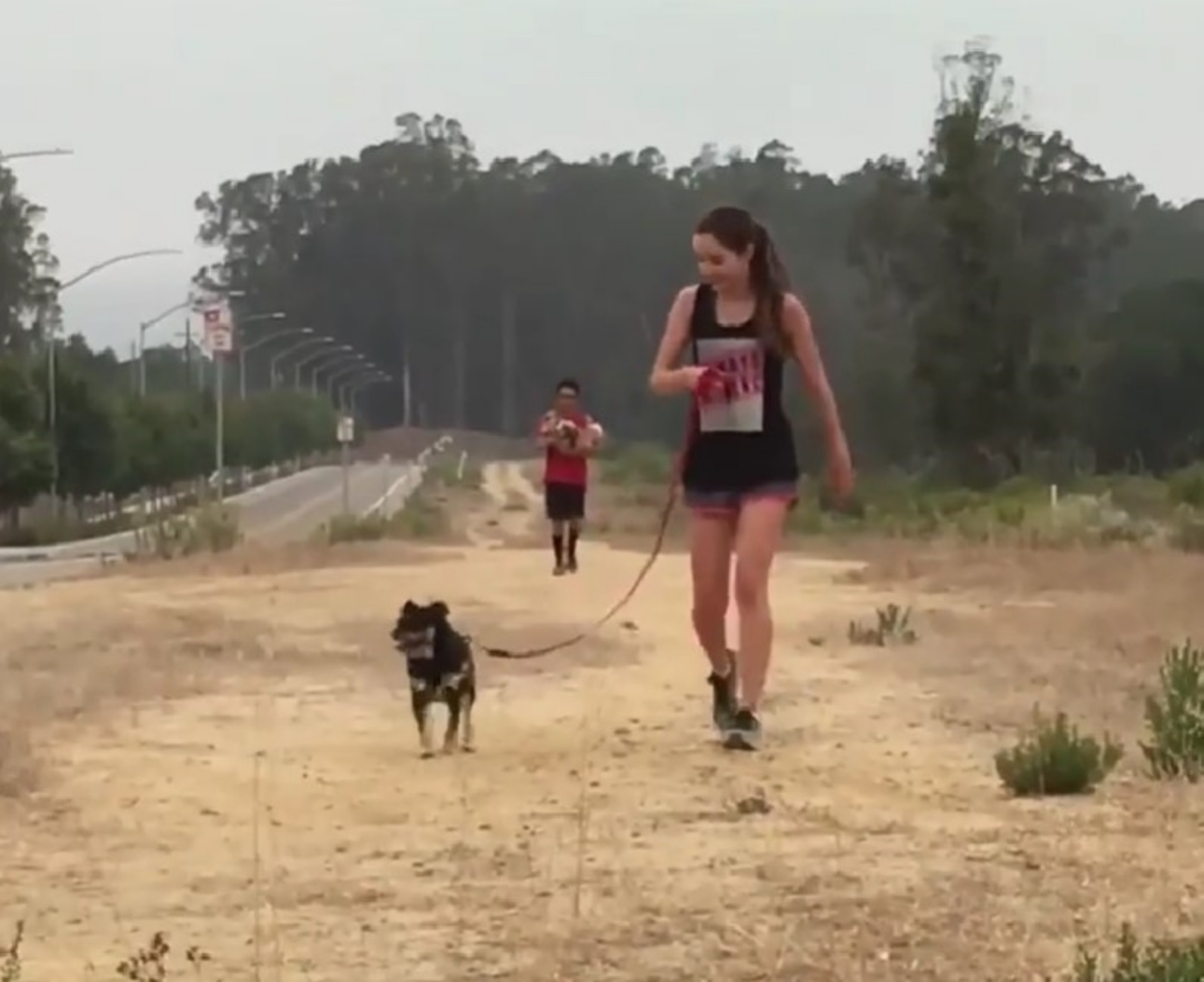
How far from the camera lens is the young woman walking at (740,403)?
7594mm

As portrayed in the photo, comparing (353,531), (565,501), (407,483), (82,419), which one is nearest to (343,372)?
(407,483)

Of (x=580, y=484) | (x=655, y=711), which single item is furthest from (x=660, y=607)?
(x=655, y=711)

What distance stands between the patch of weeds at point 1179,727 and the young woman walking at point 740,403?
122 cm

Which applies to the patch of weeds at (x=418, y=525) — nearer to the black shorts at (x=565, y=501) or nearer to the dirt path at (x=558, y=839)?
the black shorts at (x=565, y=501)

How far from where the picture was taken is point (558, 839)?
571cm

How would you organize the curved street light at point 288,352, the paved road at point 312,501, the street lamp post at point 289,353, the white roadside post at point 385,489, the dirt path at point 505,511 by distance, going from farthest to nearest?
the curved street light at point 288,352, the street lamp post at point 289,353, the paved road at point 312,501, the white roadside post at point 385,489, the dirt path at point 505,511

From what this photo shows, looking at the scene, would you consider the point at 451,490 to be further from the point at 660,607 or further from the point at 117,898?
the point at 117,898

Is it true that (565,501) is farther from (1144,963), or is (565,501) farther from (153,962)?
(1144,963)

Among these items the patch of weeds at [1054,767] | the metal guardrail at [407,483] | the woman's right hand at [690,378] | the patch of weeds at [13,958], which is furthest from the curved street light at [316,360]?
the patch of weeds at [13,958]

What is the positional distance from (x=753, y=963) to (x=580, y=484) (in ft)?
42.5

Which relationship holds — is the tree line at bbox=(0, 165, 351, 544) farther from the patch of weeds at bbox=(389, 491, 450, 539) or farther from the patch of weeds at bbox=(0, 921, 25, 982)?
the patch of weeds at bbox=(0, 921, 25, 982)

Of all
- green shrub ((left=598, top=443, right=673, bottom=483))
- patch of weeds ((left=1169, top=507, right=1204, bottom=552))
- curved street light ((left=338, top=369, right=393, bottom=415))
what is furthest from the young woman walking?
curved street light ((left=338, top=369, right=393, bottom=415))

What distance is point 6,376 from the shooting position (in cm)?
5931

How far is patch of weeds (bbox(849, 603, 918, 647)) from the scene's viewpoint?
1209cm
